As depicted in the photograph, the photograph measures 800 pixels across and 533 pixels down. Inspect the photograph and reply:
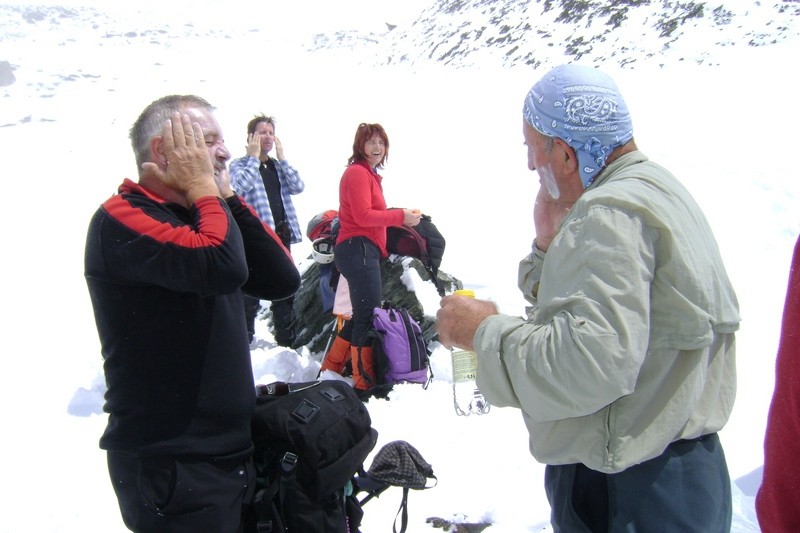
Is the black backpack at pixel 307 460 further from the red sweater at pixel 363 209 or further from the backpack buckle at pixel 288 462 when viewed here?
the red sweater at pixel 363 209

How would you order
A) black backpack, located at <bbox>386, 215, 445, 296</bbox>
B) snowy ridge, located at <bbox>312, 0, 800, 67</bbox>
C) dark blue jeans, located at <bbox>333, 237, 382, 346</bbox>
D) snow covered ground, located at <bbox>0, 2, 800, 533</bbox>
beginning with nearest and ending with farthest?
snow covered ground, located at <bbox>0, 2, 800, 533</bbox>
dark blue jeans, located at <bbox>333, 237, 382, 346</bbox>
black backpack, located at <bbox>386, 215, 445, 296</bbox>
snowy ridge, located at <bbox>312, 0, 800, 67</bbox>

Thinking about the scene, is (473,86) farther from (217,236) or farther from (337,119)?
(217,236)

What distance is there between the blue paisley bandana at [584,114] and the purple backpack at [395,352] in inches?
121

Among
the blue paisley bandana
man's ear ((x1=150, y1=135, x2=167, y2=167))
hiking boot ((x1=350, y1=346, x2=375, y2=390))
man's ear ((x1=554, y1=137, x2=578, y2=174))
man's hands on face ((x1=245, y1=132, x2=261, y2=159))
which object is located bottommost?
hiking boot ((x1=350, y1=346, x2=375, y2=390))

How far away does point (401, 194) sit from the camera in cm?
1033

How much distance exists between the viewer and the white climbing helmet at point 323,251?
534 centimetres

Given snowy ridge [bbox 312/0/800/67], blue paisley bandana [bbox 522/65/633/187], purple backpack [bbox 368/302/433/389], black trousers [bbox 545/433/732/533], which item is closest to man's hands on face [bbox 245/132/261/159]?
purple backpack [bbox 368/302/433/389]

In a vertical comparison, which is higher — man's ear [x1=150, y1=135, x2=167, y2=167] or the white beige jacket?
man's ear [x1=150, y1=135, x2=167, y2=167]

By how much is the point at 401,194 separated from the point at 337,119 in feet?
23.2

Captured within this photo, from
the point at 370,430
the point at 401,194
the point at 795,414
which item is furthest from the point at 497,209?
the point at 795,414

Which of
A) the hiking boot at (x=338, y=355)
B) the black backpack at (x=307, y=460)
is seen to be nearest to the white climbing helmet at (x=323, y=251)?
the hiking boot at (x=338, y=355)

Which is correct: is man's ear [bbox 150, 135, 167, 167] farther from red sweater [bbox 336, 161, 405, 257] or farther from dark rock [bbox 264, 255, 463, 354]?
dark rock [bbox 264, 255, 463, 354]

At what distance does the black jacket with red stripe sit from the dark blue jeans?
281cm

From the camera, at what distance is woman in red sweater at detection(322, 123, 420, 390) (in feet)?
14.6
